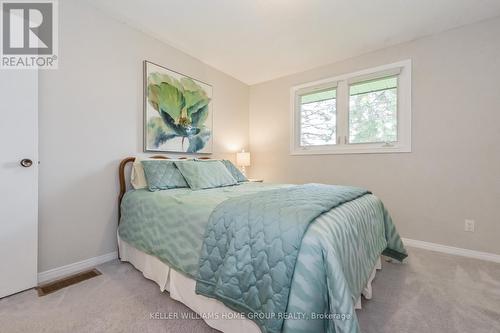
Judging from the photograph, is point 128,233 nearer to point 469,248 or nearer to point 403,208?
point 403,208

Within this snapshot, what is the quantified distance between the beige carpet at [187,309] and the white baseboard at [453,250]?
1.29 feet

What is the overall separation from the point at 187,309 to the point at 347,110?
9.93ft

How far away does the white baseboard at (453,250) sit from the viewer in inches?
88.9

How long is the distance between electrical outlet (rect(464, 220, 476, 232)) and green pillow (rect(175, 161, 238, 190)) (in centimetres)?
256

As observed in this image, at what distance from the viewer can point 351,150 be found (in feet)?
10.1

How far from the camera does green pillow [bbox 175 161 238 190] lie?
228 cm

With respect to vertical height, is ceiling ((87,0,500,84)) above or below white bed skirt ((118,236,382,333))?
above

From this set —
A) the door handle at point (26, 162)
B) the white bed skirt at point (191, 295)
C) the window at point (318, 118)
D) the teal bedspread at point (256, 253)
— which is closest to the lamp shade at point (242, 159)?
the window at point (318, 118)

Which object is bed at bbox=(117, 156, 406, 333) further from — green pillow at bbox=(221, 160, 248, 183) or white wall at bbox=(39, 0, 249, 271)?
green pillow at bbox=(221, 160, 248, 183)

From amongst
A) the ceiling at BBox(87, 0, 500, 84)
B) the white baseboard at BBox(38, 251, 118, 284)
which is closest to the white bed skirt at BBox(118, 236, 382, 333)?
the white baseboard at BBox(38, 251, 118, 284)

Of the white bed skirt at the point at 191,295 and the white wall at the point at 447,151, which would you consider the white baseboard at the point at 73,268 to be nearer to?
the white bed skirt at the point at 191,295

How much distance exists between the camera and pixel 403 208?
9.00ft

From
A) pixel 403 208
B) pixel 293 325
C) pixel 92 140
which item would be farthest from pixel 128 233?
pixel 403 208

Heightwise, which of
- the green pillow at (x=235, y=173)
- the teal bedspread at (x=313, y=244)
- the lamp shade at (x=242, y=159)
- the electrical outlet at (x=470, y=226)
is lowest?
the electrical outlet at (x=470, y=226)
